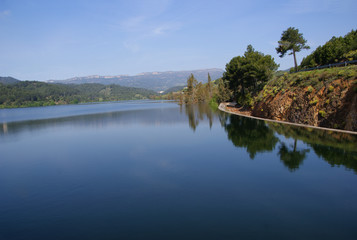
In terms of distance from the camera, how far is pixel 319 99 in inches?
904

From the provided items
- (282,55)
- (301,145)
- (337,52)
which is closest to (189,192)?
(301,145)

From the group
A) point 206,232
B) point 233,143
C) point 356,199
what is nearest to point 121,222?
point 206,232

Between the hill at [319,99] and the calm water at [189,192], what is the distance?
325 centimetres

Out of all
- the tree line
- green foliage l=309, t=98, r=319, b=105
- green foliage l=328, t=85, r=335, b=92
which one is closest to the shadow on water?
green foliage l=309, t=98, r=319, b=105

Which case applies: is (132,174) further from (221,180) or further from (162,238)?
(162,238)

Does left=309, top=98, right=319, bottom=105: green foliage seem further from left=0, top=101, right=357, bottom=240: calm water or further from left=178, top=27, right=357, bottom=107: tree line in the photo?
left=178, top=27, right=357, bottom=107: tree line

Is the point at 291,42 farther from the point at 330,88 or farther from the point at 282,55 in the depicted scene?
the point at 330,88

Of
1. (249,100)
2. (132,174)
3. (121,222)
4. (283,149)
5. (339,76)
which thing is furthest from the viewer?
(249,100)

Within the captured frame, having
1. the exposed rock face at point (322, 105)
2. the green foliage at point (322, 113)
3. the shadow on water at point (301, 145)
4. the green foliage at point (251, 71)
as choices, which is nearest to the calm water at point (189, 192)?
the shadow on water at point (301, 145)

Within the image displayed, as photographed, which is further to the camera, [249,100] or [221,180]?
[249,100]

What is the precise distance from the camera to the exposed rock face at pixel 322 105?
64.7 feet

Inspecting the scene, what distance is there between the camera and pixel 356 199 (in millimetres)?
8688

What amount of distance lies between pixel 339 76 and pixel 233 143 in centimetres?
1243

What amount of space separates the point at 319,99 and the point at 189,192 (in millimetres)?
19090
